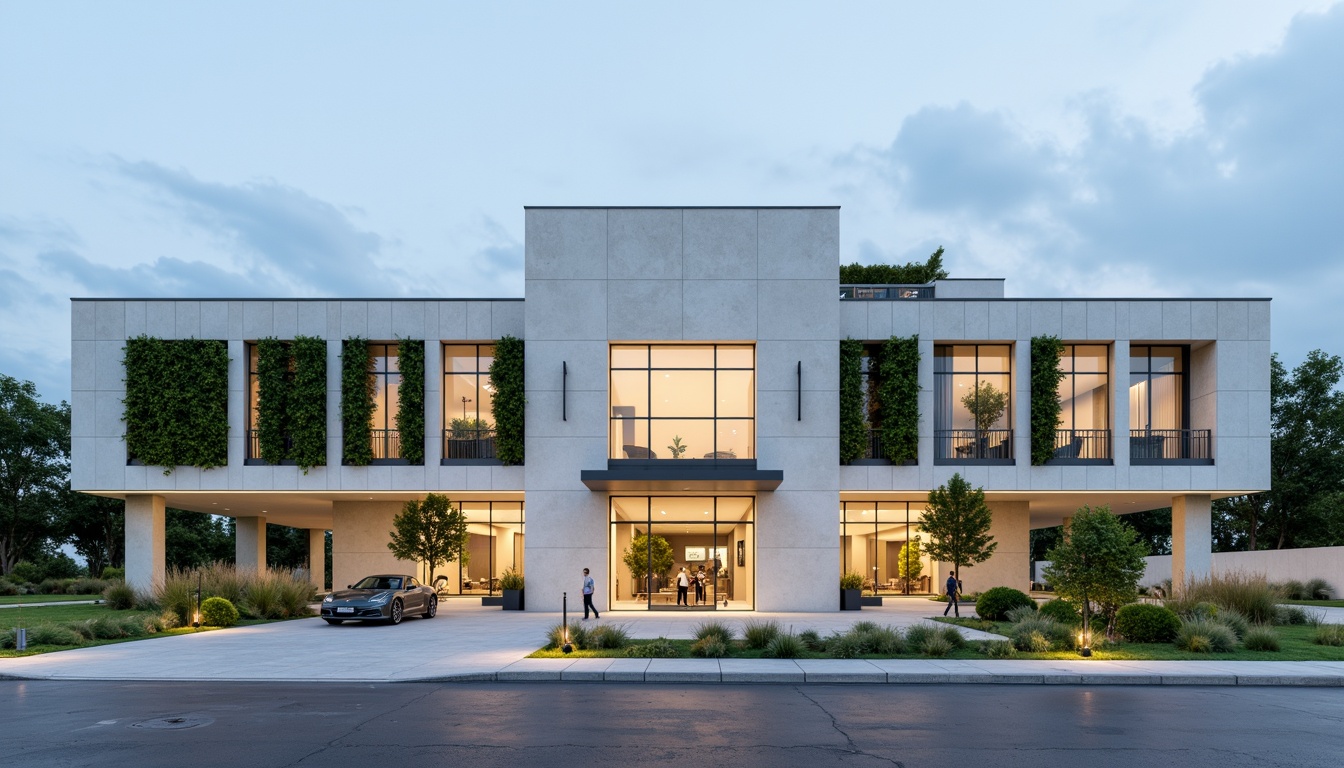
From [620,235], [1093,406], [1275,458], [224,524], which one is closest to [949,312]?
[1093,406]

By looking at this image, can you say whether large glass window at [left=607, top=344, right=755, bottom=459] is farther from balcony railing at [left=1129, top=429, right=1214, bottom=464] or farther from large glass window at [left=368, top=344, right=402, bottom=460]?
balcony railing at [left=1129, top=429, right=1214, bottom=464]

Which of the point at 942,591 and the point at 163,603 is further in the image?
the point at 942,591

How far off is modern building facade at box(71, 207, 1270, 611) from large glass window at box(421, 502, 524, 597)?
2329mm

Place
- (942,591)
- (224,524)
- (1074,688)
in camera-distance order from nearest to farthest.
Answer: (1074,688), (942,591), (224,524)

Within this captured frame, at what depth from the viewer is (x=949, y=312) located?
103ft

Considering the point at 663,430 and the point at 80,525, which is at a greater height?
the point at 663,430

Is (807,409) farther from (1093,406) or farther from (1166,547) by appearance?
(1166,547)

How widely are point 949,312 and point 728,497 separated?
9.89 m

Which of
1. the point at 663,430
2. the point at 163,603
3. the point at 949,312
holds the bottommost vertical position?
the point at 163,603

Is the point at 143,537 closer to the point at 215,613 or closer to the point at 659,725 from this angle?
the point at 215,613

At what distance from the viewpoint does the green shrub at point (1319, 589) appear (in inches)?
1601

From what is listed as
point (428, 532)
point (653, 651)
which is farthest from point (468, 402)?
point (653, 651)

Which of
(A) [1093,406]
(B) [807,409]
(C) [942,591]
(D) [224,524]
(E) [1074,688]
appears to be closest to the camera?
(E) [1074,688]

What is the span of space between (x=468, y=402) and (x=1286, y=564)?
3995cm
